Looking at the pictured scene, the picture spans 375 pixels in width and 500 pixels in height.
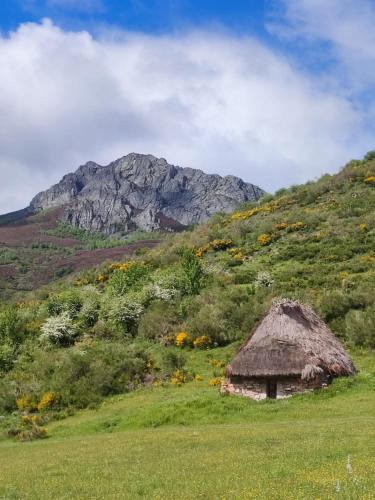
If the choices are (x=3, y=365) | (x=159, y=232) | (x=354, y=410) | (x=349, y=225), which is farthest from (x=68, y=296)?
(x=159, y=232)

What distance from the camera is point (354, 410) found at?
24.0 m

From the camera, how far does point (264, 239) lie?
232 feet

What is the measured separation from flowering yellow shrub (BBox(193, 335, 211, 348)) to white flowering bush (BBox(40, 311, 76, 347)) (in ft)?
43.8

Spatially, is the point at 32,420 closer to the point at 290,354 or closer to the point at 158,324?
the point at 290,354

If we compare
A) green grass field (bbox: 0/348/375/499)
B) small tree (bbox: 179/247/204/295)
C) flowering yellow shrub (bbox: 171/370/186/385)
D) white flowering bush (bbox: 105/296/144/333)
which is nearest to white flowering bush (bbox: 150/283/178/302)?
small tree (bbox: 179/247/204/295)

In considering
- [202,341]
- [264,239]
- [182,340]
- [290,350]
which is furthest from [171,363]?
[264,239]

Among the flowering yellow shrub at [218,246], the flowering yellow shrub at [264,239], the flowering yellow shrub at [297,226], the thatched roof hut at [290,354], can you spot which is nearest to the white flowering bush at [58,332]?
the thatched roof hut at [290,354]

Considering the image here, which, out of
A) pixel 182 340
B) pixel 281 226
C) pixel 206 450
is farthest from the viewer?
pixel 281 226

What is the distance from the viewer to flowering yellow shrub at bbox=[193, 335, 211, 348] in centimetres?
4384

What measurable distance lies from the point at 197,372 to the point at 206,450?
65.3 ft

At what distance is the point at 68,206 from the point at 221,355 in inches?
5828

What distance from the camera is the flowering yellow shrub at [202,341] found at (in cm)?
4384

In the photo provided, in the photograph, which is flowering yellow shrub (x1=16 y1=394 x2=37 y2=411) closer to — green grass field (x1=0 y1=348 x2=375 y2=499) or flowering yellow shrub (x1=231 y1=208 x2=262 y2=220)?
green grass field (x1=0 y1=348 x2=375 y2=499)

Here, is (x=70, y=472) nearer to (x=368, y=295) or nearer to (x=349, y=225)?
(x=368, y=295)
